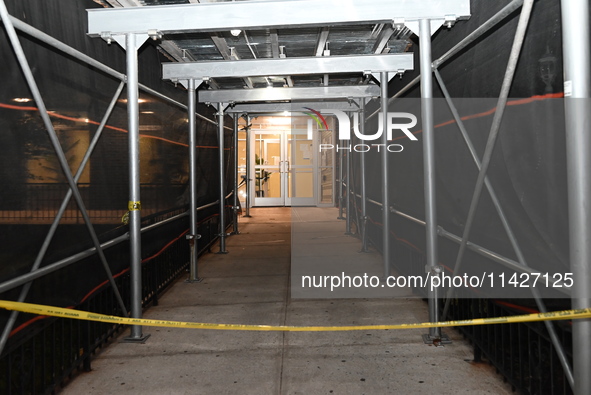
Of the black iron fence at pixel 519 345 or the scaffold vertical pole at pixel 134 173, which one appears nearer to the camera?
the black iron fence at pixel 519 345

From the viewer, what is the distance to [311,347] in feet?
12.5

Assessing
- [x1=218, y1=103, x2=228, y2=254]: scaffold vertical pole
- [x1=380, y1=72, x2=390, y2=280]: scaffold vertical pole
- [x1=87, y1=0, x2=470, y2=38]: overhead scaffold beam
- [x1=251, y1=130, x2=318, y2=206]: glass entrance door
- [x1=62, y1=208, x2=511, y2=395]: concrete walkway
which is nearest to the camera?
[x1=62, y1=208, x2=511, y2=395]: concrete walkway

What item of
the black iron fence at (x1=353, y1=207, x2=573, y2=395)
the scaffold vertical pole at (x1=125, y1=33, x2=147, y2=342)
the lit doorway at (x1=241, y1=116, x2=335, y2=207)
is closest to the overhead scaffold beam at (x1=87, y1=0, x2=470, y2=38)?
the scaffold vertical pole at (x1=125, y1=33, x2=147, y2=342)

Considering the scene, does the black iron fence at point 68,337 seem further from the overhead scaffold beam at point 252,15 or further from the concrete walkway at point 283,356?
the overhead scaffold beam at point 252,15

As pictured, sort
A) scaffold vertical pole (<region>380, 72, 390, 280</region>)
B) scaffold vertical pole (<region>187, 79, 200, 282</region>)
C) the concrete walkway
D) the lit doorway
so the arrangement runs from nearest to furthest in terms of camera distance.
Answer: the concrete walkway → scaffold vertical pole (<region>380, 72, 390, 280</region>) → scaffold vertical pole (<region>187, 79, 200, 282</region>) → the lit doorway

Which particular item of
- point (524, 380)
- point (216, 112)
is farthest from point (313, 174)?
point (524, 380)

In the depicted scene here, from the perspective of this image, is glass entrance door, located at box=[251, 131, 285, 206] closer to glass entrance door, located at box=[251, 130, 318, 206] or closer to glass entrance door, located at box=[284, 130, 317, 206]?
glass entrance door, located at box=[251, 130, 318, 206]

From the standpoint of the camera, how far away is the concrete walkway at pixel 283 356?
10.3 feet

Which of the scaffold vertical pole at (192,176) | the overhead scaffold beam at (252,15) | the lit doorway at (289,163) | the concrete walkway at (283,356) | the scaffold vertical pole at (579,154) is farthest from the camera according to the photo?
the lit doorway at (289,163)

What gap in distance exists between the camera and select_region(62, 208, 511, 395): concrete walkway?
3.13 metres

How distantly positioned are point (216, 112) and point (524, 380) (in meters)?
7.78

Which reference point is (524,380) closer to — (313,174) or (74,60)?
(74,60)

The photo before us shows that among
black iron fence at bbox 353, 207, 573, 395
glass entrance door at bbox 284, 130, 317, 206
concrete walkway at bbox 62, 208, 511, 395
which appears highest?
glass entrance door at bbox 284, 130, 317, 206

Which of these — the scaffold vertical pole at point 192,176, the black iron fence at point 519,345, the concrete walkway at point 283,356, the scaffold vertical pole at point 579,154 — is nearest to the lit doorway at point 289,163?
the scaffold vertical pole at point 192,176
